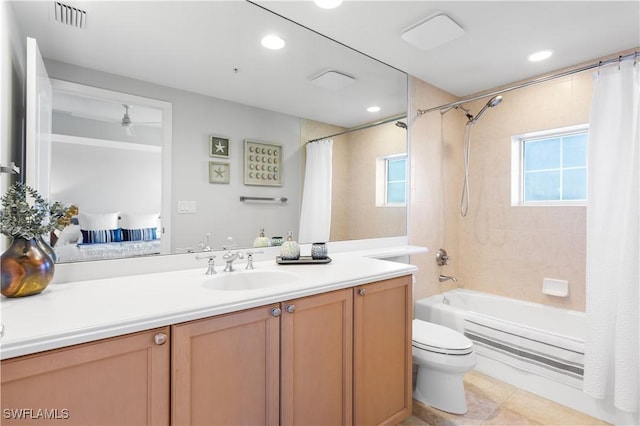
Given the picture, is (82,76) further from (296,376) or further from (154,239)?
(296,376)

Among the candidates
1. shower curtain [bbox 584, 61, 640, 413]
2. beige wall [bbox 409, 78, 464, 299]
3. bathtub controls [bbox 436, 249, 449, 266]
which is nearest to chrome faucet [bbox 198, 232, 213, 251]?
beige wall [bbox 409, 78, 464, 299]

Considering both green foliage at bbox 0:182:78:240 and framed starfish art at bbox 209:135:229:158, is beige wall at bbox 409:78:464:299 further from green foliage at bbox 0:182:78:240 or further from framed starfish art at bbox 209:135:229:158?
green foliage at bbox 0:182:78:240

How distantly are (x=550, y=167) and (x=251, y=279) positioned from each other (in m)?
2.64

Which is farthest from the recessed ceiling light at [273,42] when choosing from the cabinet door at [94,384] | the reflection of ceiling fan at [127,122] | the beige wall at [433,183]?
the cabinet door at [94,384]

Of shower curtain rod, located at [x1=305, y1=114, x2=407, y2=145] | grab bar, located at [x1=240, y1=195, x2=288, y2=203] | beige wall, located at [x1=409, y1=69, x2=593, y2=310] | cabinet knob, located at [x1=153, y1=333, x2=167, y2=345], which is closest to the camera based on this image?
cabinet knob, located at [x1=153, y1=333, x2=167, y2=345]

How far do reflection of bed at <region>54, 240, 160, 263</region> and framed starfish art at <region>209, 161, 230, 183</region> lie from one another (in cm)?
43

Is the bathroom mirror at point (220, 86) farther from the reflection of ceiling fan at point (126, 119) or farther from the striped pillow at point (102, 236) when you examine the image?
the striped pillow at point (102, 236)

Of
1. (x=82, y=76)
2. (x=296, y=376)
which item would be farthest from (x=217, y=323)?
(x=82, y=76)

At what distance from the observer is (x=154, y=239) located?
59.7 inches

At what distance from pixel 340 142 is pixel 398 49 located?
0.77 metres

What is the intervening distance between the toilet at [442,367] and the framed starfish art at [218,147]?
1.60m

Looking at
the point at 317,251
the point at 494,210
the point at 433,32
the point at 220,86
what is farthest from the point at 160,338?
the point at 494,210

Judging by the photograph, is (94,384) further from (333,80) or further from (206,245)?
(333,80)

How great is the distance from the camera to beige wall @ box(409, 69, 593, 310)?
244 centimetres
